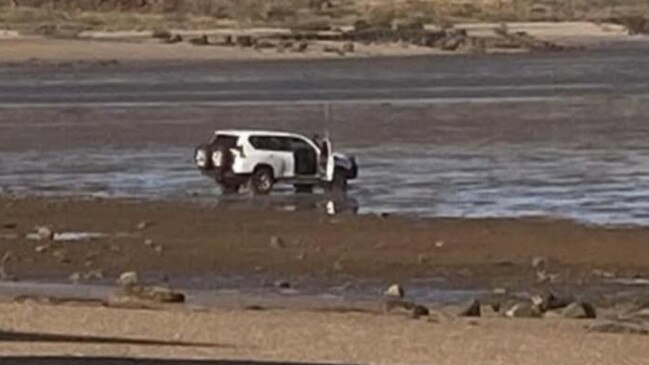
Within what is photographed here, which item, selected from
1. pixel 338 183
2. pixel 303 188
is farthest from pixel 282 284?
pixel 303 188

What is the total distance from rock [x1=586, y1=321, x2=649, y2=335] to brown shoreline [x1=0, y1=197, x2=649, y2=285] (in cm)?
498

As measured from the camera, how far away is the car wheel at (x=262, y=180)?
121 ft

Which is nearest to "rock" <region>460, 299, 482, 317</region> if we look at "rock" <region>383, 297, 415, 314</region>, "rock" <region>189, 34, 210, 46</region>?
"rock" <region>383, 297, 415, 314</region>

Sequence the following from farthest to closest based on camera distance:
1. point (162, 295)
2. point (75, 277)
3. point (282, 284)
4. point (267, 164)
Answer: point (267, 164) < point (75, 277) < point (282, 284) < point (162, 295)

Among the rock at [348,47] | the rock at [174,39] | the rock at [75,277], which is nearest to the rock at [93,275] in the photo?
the rock at [75,277]

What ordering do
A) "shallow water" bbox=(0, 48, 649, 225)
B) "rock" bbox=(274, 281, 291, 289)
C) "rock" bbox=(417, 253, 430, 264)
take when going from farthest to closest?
"shallow water" bbox=(0, 48, 649, 225) < "rock" bbox=(417, 253, 430, 264) < "rock" bbox=(274, 281, 291, 289)

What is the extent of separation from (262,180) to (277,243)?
26.5ft

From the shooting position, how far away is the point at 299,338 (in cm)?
1784

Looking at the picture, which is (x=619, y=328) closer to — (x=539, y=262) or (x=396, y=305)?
(x=396, y=305)

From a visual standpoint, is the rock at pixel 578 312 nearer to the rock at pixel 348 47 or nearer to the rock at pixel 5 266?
the rock at pixel 5 266

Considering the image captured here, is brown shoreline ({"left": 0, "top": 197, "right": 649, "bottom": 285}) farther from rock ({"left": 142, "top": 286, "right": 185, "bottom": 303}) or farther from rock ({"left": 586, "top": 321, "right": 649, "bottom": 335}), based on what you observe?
rock ({"left": 586, "top": 321, "right": 649, "bottom": 335})

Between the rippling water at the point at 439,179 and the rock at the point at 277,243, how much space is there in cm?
365

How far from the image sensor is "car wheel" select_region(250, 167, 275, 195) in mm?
36969

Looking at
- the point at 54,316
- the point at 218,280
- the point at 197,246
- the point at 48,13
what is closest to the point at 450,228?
the point at 197,246
